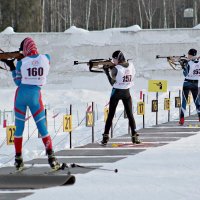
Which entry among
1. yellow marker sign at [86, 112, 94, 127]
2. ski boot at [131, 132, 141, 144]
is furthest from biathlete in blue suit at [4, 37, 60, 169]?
yellow marker sign at [86, 112, 94, 127]

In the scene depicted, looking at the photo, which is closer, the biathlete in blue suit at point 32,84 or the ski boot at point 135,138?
the biathlete in blue suit at point 32,84

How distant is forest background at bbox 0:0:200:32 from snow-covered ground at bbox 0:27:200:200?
15.5m

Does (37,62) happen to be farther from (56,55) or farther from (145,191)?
(56,55)

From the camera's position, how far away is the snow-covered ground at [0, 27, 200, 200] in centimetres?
878

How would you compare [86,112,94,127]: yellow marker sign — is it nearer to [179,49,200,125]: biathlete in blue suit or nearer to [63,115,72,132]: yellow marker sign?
[63,115,72,132]: yellow marker sign

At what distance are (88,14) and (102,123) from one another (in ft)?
141

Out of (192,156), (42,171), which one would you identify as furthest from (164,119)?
(42,171)

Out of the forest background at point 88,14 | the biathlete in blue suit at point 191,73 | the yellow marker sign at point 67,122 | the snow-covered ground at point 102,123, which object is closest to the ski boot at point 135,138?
the snow-covered ground at point 102,123

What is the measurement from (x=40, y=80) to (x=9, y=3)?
50907 mm

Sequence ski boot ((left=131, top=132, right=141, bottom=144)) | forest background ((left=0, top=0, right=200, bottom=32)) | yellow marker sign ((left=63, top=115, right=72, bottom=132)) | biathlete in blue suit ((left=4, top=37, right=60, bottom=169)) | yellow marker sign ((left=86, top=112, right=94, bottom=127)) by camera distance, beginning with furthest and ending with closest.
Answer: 1. forest background ((left=0, top=0, right=200, bottom=32))
2. yellow marker sign ((left=86, top=112, right=94, bottom=127))
3. ski boot ((left=131, top=132, right=141, bottom=144))
4. yellow marker sign ((left=63, top=115, right=72, bottom=132))
5. biathlete in blue suit ((left=4, top=37, right=60, bottom=169))

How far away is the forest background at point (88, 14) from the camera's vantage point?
198ft

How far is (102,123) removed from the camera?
21.1m

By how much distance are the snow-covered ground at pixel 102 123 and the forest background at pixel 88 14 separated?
15.5 meters

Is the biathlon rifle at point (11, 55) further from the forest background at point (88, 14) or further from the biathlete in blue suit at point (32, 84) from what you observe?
the forest background at point (88, 14)
